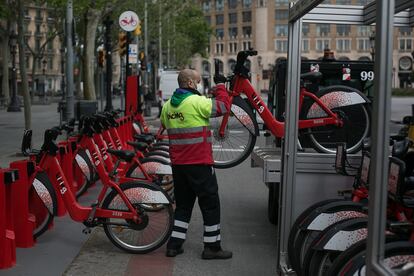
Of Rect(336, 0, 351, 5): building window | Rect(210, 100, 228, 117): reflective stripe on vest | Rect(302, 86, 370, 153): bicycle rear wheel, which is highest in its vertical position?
Rect(336, 0, 351, 5): building window

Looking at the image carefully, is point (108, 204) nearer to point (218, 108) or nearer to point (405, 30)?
point (218, 108)

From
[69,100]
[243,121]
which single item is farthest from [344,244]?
[69,100]

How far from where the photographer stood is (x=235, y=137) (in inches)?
313

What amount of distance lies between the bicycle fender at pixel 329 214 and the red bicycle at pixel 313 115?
267 cm

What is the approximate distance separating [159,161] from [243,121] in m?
1.32

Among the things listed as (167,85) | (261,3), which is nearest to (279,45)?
(261,3)

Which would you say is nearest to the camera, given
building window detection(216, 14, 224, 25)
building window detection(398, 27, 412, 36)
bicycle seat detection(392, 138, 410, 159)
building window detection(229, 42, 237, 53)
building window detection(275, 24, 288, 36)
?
bicycle seat detection(392, 138, 410, 159)

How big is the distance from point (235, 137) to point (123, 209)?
79.1 inches

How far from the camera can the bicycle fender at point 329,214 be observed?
4.70 meters

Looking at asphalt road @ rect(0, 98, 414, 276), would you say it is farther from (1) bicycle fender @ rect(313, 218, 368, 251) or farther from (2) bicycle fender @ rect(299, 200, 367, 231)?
(1) bicycle fender @ rect(313, 218, 368, 251)

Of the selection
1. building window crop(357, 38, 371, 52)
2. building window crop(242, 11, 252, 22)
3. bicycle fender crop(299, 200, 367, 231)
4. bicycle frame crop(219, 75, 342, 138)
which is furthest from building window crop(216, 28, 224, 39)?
bicycle fender crop(299, 200, 367, 231)

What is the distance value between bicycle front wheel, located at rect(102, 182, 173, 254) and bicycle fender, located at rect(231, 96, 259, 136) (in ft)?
5.52

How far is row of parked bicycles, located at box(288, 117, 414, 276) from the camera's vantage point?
12.0 feet

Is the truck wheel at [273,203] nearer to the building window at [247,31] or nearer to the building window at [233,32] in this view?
the building window at [247,31]
